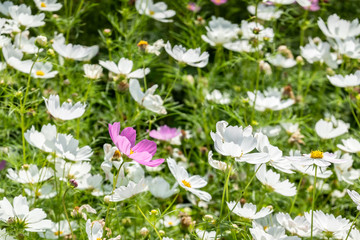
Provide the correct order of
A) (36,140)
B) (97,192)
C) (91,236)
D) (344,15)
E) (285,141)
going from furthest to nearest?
1. (344,15)
2. (285,141)
3. (97,192)
4. (36,140)
5. (91,236)

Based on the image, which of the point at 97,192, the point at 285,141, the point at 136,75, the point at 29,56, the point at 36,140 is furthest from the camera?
the point at 285,141

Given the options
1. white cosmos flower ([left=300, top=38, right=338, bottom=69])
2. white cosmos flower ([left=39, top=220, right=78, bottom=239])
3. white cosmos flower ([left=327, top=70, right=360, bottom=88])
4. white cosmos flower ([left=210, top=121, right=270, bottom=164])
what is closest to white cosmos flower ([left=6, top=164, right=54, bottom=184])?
white cosmos flower ([left=39, top=220, right=78, bottom=239])

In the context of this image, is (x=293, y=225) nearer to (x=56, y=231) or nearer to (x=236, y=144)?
(x=236, y=144)

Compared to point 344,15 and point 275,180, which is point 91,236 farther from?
point 344,15

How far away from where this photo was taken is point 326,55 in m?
1.85

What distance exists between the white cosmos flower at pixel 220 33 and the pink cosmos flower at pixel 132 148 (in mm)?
894

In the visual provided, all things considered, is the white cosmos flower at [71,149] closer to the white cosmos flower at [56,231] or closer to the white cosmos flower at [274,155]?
the white cosmos flower at [56,231]

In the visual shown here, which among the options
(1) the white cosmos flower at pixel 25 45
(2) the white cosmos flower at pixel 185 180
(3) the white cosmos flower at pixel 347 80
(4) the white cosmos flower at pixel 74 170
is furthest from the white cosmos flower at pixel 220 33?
(2) the white cosmos flower at pixel 185 180

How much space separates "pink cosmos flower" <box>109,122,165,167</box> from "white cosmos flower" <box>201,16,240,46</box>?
0.89m

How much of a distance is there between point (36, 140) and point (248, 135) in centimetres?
46

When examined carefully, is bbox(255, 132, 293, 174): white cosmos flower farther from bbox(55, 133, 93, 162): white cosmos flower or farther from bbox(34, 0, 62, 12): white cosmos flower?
bbox(34, 0, 62, 12): white cosmos flower

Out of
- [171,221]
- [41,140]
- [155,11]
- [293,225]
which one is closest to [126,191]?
[41,140]

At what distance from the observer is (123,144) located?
90cm

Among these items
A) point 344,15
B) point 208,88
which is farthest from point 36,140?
point 344,15
